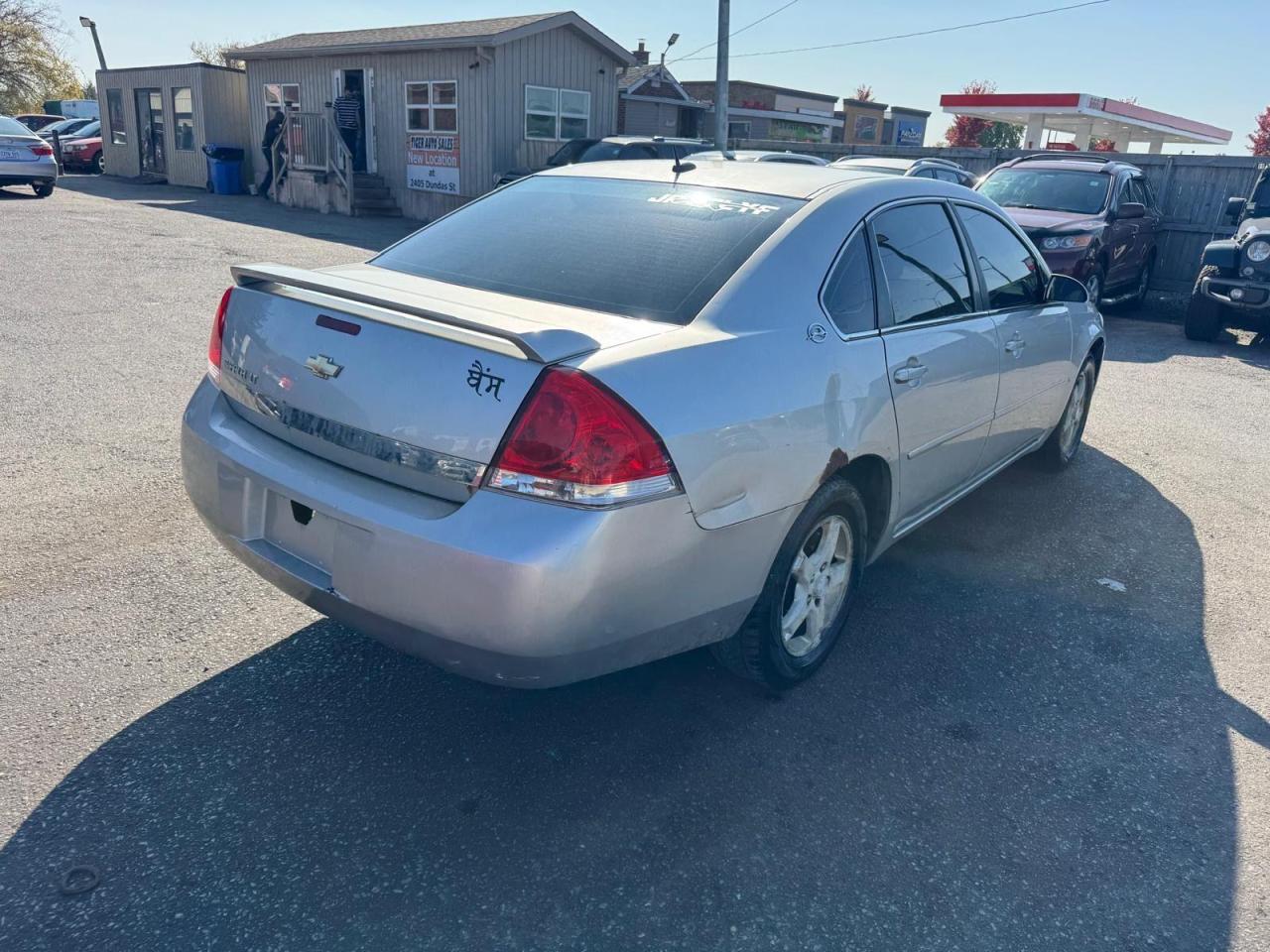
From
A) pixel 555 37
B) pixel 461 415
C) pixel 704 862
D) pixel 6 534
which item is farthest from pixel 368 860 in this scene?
pixel 555 37

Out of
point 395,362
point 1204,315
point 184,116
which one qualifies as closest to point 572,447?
point 395,362

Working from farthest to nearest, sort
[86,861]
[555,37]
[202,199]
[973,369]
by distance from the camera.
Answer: [202,199] → [555,37] → [973,369] → [86,861]

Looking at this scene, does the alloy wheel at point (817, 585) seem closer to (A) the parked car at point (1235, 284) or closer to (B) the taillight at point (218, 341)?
(B) the taillight at point (218, 341)

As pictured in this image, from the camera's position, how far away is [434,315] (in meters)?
2.67

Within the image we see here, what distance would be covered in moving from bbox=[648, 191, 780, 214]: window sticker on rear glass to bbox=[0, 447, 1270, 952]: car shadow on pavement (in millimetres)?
1599

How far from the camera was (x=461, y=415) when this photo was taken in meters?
2.49

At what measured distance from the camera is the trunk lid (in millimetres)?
2486

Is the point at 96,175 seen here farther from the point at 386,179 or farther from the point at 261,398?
the point at 261,398

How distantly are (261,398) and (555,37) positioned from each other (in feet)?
65.5

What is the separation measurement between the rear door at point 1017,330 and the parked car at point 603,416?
0.34m

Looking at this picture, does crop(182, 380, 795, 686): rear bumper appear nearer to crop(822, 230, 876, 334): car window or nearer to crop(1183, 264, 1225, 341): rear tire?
crop(822, 230, 876, 334): car window

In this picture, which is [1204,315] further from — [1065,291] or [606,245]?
[606,245]

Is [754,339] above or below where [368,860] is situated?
above

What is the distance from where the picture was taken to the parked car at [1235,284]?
10.4 m
